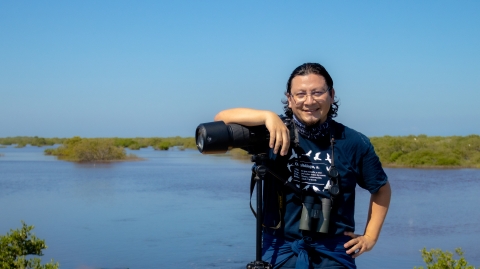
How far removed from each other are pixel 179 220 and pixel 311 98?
8569mm

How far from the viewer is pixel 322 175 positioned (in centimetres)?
179

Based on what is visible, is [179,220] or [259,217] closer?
[259,217]

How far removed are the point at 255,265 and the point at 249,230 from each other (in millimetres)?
7610

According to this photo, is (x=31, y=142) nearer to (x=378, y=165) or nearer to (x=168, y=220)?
(x=168, y=220)

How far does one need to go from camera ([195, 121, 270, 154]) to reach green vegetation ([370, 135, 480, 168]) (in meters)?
23.0

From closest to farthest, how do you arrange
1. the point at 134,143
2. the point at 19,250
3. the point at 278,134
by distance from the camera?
the point at 278,134
the point at 19,250
the point at 134,143

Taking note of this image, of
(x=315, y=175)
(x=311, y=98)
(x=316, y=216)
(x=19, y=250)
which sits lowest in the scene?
(x=19, y=250)

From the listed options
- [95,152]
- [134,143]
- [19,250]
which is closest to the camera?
[19,250]

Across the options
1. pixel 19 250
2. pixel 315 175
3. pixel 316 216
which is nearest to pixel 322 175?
pixel 315 175

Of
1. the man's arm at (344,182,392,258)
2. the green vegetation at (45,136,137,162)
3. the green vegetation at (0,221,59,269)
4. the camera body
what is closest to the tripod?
the camera body

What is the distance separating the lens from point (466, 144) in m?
26.5

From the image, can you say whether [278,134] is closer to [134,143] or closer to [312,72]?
[312,72]

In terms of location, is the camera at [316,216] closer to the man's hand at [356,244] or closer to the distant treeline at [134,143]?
the man's hand at [356,244]

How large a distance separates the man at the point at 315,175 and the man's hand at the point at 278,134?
1.7 inches
